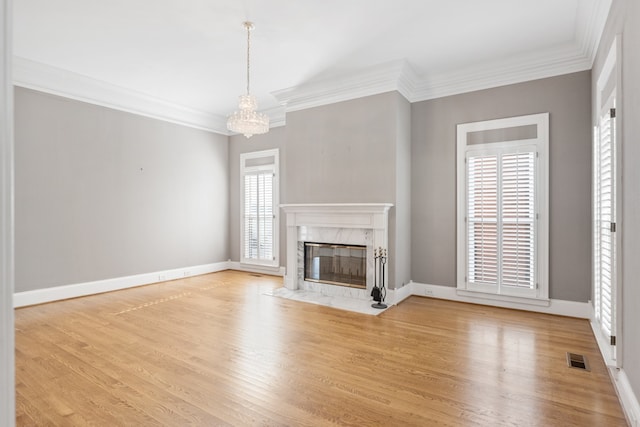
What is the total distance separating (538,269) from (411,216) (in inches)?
69.4

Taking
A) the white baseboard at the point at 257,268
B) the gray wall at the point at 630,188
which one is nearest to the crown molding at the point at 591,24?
the gray wall at the point at 630,188

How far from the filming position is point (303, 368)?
2941mm

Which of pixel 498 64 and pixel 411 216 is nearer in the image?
pixel 498 64

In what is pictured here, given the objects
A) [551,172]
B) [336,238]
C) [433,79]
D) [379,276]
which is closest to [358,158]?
[336,238]

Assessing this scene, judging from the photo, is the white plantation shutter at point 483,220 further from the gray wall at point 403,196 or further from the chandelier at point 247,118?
the chandelier at point 247,118

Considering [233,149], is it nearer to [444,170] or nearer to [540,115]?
[444,170]

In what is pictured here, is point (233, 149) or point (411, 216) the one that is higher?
point (233, 149)

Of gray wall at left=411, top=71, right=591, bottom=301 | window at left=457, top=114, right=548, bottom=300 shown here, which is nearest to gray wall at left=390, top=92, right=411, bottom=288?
gray wall at left=411, top=71, right=591, bottom=301

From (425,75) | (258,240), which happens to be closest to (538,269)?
(425,75)

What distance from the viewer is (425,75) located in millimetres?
5070

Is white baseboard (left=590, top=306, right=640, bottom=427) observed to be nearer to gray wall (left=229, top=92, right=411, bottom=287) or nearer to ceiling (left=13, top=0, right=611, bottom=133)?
gray wall (left=229, top=92, right=411, bottom=287)

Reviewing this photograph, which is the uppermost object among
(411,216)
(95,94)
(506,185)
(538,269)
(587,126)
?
(95,94)

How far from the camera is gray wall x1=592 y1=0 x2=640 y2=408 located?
6.99 feet

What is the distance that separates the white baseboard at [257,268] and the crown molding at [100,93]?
285 cm
